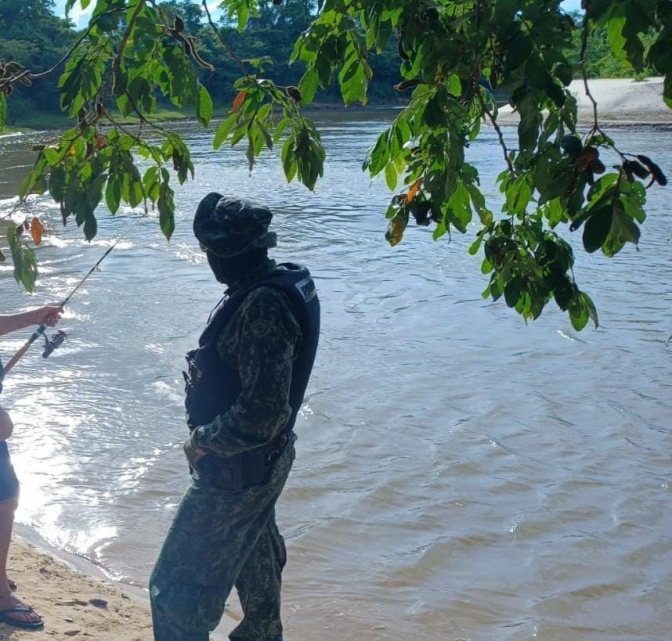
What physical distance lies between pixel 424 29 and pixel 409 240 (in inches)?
564

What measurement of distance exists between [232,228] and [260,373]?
486 mm

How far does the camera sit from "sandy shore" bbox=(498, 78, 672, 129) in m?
38.7

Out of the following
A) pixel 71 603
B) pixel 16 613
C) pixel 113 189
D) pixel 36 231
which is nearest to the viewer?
pixel 113 189

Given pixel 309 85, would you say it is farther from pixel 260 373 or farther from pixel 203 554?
pixel 203 554

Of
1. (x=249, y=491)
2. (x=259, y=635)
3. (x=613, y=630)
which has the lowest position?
(x=613, y=630)

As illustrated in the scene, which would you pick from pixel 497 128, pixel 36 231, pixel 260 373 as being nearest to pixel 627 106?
pixel 497 128

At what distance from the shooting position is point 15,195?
22.5 metres

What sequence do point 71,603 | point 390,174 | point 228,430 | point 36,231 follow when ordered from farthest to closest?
Answer: point 71,603
point 36,231
point 390,174
point 228,430

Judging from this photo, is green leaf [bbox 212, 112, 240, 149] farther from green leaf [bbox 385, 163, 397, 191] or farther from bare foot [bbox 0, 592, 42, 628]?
bare foot [bbox 0, 592, 42, 628]

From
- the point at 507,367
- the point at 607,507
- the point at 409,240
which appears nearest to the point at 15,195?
the point at 409,240

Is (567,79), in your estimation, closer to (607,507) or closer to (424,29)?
(424,29)

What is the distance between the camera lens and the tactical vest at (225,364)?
315cm

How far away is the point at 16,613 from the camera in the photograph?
13.8 feet

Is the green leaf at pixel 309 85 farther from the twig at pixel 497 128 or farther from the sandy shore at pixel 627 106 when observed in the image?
the sandy shore at pixel 627 106
